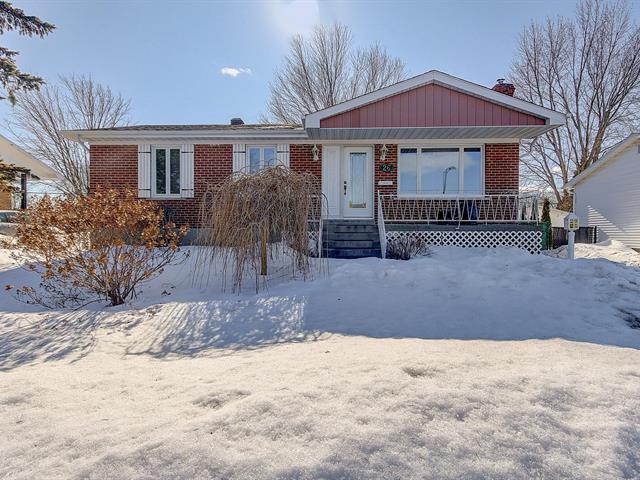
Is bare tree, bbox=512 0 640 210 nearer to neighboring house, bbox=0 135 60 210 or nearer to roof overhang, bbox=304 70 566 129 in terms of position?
roof overhang, bbox=304 70 566 129

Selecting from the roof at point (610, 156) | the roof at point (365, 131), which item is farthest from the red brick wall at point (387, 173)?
the roof at point (610, 156)

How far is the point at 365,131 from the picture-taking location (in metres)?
9.41

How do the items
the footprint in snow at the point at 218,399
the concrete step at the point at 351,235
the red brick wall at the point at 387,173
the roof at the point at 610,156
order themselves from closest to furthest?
the footprint in snow at the point at 218,399, the concrete step at the point at 351,235, the red brick wall at the point at 387,173, the roof at the point at 610,156

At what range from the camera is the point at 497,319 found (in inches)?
172

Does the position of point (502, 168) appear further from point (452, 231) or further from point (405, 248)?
point (405, 248)

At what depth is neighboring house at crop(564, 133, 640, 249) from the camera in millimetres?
13172

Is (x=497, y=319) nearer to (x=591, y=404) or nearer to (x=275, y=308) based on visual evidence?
(x=591, y=404)

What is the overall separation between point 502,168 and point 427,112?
295 cm

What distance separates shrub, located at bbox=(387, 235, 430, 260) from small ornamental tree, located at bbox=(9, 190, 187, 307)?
484cm

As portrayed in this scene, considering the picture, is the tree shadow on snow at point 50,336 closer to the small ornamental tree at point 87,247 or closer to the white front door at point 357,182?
the small ornamental tree at point 87,247

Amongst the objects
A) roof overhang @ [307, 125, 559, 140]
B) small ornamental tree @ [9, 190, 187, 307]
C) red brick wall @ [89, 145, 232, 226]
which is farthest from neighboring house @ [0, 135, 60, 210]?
roof overhang @ [307, 125, 559, 140]

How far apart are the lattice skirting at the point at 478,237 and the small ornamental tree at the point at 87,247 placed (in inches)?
224

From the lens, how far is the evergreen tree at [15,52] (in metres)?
7.65

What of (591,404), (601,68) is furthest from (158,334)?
(601,68)
